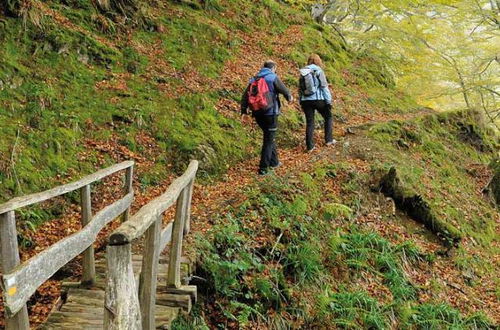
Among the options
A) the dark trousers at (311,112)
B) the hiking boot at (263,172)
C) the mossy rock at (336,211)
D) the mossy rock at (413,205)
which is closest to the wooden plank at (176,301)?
the mossy rock at (336,211)

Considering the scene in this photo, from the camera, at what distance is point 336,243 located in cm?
717

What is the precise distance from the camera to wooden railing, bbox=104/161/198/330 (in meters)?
2.52

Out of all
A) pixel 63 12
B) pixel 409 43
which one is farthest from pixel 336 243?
pixel 409 43

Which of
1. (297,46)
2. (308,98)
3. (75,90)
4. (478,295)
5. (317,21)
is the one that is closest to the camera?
(478,295)

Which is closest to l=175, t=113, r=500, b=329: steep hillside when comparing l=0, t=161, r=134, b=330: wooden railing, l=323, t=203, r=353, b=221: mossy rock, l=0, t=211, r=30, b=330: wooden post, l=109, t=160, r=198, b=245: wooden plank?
l=323, t=203, r=353, b=221: mossy rock

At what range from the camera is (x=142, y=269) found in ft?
11.6

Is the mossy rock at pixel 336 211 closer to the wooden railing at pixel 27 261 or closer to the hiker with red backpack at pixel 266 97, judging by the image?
the hiker with red backpack at pixel 266 97

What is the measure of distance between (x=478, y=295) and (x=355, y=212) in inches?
102

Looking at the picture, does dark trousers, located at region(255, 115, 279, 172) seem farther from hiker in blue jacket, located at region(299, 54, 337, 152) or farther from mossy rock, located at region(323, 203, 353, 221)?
mossy rock, located at region(323, 203, 353, 221)

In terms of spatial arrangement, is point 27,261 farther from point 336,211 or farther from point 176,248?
point 336,211

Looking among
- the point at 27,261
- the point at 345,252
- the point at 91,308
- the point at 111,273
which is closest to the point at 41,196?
the point at 91,308

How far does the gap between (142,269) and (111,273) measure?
1.05m

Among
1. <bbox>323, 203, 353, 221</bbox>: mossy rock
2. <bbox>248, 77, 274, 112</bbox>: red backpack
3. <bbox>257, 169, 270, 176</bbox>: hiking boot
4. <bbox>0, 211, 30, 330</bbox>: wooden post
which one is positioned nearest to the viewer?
<bbox>0, 211, 30, 330</bbox>: wooden post

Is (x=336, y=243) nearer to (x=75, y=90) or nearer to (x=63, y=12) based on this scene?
(x=75, y=90)
